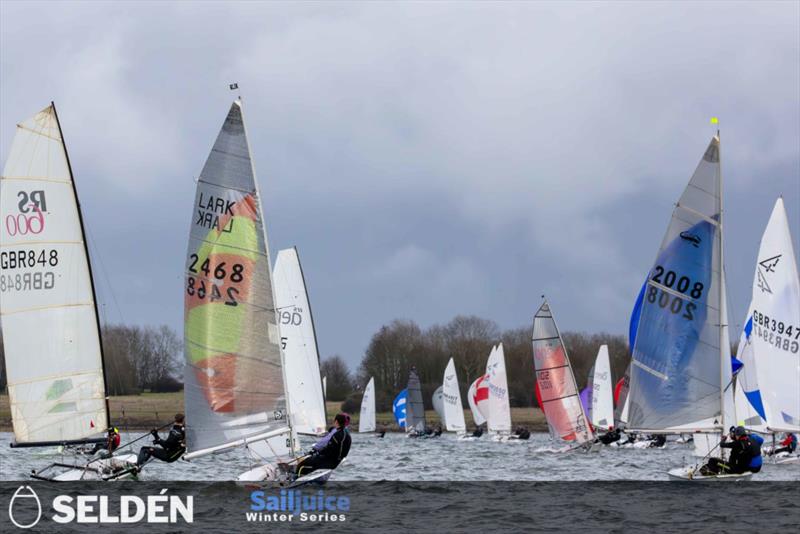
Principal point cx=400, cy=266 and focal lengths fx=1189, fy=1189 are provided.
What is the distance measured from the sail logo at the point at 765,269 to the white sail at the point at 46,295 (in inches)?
671

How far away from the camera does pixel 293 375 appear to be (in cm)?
3731

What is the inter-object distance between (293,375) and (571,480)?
11414 mm

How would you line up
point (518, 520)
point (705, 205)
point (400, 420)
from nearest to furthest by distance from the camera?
point (518, 520) → point (705, 205) → point (400, 420)

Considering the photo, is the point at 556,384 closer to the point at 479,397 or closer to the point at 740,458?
the point at 740,458

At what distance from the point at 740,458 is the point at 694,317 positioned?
3.40m

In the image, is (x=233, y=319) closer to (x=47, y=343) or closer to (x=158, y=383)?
(x=47, y=343)

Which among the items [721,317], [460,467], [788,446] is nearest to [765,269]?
[721,317]

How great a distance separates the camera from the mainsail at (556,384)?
46.1 m

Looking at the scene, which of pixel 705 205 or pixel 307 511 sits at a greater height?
pixel 705 205

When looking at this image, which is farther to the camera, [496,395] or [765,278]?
[496,395]

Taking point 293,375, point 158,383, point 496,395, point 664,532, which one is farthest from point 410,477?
point 158,383

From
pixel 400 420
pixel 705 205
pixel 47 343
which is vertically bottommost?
pixel 400 420

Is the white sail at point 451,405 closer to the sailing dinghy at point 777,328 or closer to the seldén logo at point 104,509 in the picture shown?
the sailing dinghy at point 777,328

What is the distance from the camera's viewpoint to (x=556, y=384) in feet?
153
